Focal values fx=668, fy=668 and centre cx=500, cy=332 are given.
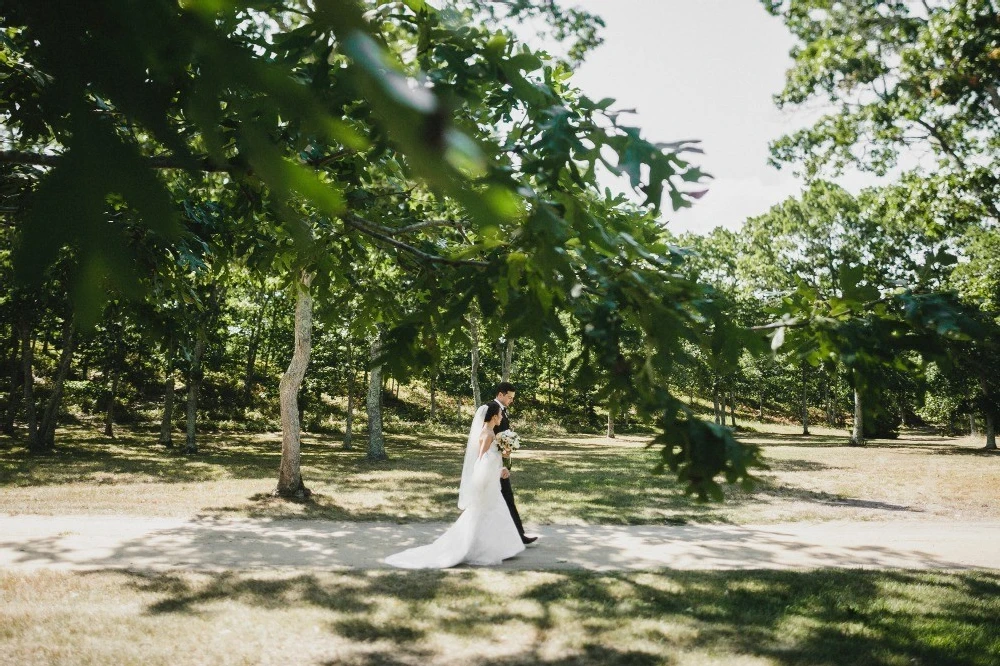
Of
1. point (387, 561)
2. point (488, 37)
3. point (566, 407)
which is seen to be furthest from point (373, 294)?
point (566, 407)

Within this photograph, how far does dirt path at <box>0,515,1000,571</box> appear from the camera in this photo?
7.30m

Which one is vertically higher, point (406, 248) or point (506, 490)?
point (406, 248)

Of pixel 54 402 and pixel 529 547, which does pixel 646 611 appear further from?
pixel 54 402

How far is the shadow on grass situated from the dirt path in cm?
65

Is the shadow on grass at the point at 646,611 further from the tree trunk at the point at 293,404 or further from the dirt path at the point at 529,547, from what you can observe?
the tree trunk at the point at 293,404

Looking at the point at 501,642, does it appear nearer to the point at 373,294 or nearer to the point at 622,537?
the point at 373,294

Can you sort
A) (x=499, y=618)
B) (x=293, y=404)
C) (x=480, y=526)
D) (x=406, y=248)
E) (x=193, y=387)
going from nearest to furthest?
(x=406, y=248) < (x=499, y=618) < (x=480, y=526) < (x=293, y=404) < (x=193, y=387)

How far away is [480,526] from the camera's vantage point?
7.59 meters

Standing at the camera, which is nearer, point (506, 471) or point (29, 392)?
point (506, 471)

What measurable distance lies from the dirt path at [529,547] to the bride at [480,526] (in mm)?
245

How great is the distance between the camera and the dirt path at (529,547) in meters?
7.30

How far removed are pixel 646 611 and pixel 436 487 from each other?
28.0 ft

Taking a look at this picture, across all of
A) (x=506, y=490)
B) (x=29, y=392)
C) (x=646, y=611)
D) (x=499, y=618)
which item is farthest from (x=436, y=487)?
(x=29, y=392)

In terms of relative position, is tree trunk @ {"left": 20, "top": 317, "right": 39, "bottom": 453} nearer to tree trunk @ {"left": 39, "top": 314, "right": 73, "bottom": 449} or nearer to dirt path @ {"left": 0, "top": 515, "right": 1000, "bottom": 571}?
tree trunk @ {"left": 39, "top": 314, "right": 73, "bottom": 449}
